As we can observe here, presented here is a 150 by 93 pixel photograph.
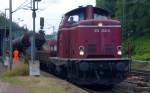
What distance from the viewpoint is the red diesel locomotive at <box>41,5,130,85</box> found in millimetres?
25281

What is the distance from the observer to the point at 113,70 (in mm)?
25297

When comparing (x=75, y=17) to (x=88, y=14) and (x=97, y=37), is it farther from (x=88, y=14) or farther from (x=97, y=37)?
(x=97, y=37)

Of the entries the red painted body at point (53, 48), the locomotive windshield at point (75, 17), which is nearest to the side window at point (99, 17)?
the locomotive windshield at point (75, 17)

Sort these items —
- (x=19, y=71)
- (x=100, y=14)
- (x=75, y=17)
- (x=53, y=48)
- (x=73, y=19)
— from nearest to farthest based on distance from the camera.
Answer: (x=100, y=14)
(x=75, y=17)
(x=73, y=19)
(x=53, y=48)
(x=19, y=71)

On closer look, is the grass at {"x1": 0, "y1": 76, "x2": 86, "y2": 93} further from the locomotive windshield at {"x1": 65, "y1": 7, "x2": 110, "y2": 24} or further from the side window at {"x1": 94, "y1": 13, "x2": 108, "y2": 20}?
the side window at {"x1": 94, "y1": 13, "x2": 108, "y2": 20}

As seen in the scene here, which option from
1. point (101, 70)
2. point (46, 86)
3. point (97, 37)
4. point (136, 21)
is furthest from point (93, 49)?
point (136, 21)

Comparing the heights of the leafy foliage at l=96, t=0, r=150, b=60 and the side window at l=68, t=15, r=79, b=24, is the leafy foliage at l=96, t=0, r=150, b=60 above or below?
above

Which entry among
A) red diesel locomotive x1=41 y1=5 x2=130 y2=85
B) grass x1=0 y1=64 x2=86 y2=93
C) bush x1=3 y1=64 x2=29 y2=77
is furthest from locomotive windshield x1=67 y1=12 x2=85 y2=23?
bush x1=3 y1=64 x2=29 y2=77

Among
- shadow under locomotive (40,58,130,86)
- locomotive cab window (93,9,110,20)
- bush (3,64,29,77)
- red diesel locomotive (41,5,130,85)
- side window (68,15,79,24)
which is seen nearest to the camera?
shadow under locomotive (40,58,130,86)

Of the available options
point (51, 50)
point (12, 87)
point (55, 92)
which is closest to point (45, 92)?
point (55, 92)

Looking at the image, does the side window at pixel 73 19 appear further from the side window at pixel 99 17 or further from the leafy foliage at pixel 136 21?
the leafy foliage at pixel 136 21

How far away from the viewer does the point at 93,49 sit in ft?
85.3

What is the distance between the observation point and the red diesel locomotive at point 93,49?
25.3 m

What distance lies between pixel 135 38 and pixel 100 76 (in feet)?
176
